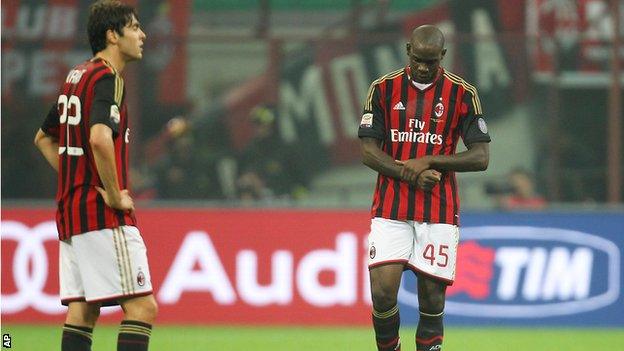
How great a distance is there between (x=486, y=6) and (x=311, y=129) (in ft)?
8.60

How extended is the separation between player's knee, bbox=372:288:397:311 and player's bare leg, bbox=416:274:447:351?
19cm

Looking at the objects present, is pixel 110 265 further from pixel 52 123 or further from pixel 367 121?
pixel 367 121

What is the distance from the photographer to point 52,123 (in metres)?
6.95

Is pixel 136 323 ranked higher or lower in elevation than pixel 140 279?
lower

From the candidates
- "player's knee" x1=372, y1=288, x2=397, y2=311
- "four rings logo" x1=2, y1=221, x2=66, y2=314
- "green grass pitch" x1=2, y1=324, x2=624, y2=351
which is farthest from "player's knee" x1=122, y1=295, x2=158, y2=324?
"four rings logo" x1=2, y1=221, x2=66, y2=314

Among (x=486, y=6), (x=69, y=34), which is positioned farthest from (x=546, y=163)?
(x=69, y=34)

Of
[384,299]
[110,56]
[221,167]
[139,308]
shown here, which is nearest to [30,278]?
[221,167]

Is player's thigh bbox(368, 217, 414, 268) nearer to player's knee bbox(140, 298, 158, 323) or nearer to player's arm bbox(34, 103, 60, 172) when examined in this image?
player's knee bbox(140, 298, 158, 323)

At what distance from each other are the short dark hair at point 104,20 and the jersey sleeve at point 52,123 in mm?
439

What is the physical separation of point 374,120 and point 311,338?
3604 millimetres

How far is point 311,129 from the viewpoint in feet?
48.3

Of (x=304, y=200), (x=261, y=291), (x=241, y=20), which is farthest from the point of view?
(x=241, y=20)

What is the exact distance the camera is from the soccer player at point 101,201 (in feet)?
21.4

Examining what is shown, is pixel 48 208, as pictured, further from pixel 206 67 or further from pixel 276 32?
pixel 276 32
